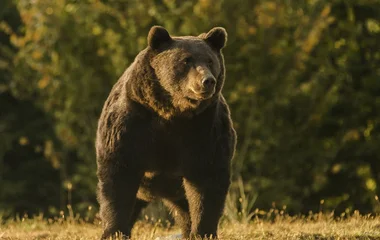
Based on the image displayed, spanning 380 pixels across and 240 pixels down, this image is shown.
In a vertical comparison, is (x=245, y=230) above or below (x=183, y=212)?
below

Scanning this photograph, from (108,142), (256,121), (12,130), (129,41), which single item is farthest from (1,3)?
(108,142)

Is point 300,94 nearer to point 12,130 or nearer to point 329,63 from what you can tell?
point 329,63

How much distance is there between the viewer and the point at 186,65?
6.88 meters

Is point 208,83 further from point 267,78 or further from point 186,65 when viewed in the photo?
point 267,78

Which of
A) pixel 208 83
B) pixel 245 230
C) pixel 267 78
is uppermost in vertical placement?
pixel 208 83

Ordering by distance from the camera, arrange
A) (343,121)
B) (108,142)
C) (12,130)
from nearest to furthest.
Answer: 1. (108,142)
2. (343,121)
3. (12,130)

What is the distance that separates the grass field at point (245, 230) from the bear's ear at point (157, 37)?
4.90 ft

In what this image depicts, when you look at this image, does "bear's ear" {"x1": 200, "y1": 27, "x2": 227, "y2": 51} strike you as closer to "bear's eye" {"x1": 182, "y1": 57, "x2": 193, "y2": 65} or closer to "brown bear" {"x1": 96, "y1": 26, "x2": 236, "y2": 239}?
"brown bear" {"x1": 96, "y1": 26, "x2": 236, "y2": 239}

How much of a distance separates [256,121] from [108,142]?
1123cm

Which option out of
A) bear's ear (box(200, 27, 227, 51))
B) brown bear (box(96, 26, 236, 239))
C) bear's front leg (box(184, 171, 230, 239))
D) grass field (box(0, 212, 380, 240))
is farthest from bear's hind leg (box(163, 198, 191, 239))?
bear's ear (box(200, 27, 227, 51))

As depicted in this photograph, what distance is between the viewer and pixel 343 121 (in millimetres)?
20297

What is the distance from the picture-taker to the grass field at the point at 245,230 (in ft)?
24.7

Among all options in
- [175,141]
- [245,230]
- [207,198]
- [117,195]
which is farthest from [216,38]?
[245,230]

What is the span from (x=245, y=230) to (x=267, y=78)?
10.2 meters
